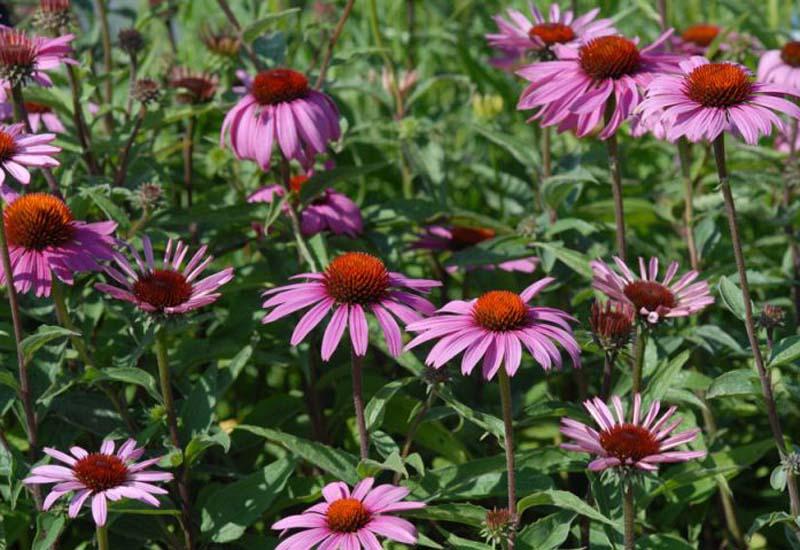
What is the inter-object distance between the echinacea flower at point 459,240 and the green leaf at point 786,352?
2.27 ft

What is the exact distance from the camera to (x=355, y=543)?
1369mm

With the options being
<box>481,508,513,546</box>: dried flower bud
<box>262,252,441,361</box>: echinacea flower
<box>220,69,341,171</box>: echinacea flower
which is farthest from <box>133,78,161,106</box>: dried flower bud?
<box>481,508,513,546</box>: dried flower bud

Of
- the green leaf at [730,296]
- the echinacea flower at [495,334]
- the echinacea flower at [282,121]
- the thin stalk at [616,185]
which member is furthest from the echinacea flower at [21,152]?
the green leaf at [730,296]

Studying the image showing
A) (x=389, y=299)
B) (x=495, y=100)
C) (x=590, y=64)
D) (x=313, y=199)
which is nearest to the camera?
(x=389, y=299)

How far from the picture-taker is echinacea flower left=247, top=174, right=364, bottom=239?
2152 millimetres

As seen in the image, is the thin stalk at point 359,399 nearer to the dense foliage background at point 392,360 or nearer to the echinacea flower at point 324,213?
the dense foliage background at point 392,360

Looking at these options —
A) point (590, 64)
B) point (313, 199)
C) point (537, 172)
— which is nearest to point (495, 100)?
point (537, 172)

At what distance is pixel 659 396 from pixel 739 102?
1.46ft

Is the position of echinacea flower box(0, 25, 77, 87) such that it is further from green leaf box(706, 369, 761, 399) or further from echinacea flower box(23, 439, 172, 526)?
green leaf box(706, 369, 761, 399)

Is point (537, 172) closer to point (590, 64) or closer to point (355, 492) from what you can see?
point (590, 64)

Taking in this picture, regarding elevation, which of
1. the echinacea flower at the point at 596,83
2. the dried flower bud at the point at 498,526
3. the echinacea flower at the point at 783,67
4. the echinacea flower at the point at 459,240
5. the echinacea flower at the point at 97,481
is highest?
the echinacea flower at the point at 596,83

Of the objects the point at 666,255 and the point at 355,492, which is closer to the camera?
the point at 355,492

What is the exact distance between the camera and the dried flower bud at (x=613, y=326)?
1604mm

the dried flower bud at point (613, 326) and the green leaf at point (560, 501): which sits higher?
the dried flower bud at point (613, 326)
